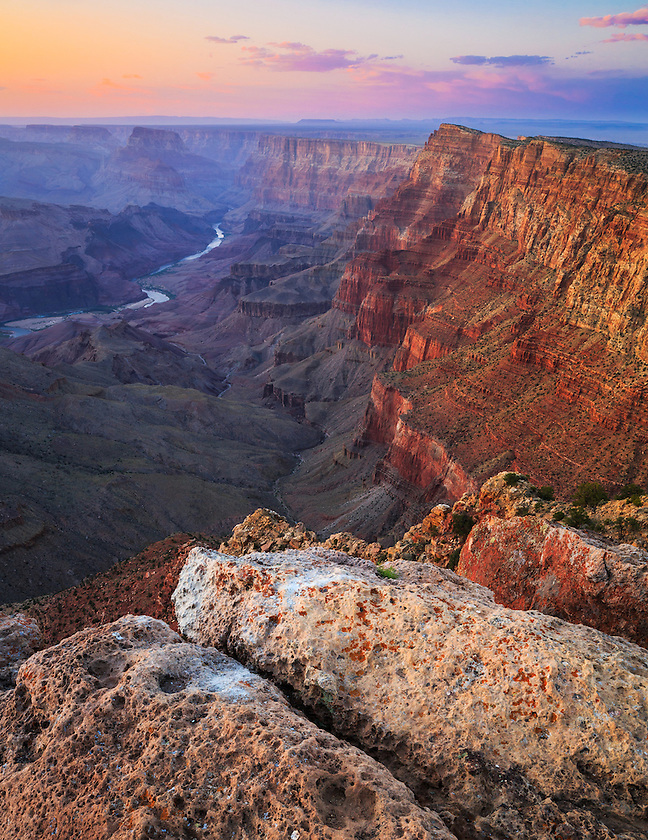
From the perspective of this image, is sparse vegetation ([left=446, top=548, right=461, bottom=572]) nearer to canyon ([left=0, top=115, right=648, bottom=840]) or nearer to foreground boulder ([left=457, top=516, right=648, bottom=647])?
canyon ([left=0, top=115, right=648, bottom=840])

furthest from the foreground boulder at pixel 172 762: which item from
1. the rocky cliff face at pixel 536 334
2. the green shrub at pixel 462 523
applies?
the rocky cliff face at pixel 536 334

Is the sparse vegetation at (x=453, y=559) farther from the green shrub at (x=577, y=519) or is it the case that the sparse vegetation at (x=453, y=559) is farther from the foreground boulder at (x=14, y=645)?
the foreground boulder at (x=14, y=645)

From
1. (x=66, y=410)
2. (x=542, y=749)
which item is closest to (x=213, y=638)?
(x=542, y=749)

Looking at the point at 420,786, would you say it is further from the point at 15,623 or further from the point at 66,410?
the point at 66,410

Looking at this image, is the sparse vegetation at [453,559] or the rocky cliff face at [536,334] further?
the rocky cliff face at [536,334]

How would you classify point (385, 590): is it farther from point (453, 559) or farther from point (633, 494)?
point (633, 494)

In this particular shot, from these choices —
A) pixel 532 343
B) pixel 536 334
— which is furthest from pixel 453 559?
pixel 536 334
